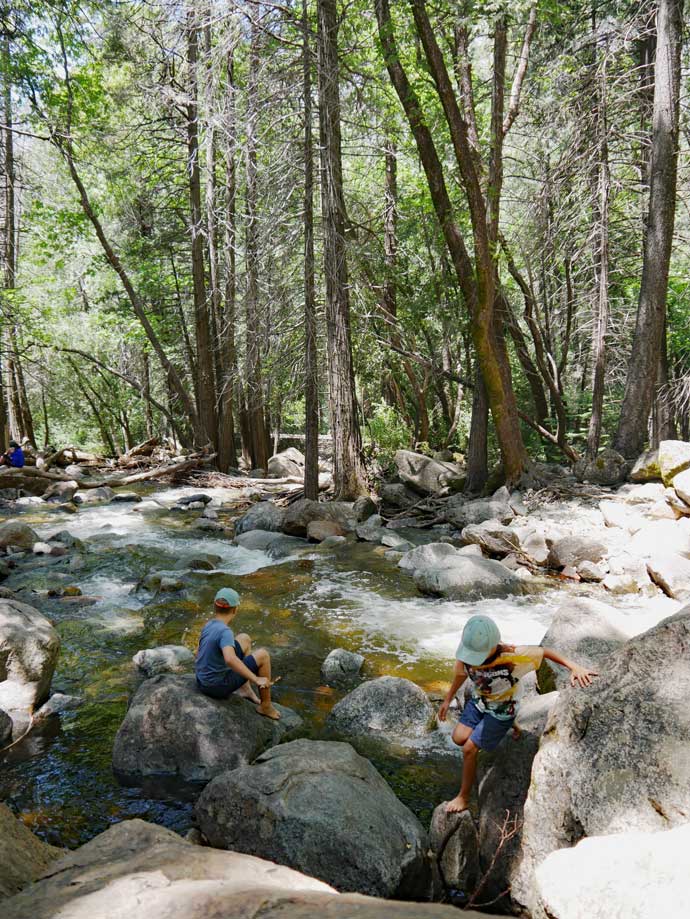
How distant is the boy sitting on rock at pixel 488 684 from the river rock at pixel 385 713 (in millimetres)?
1167

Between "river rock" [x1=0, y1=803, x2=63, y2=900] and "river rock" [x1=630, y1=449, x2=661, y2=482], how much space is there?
9945 mm

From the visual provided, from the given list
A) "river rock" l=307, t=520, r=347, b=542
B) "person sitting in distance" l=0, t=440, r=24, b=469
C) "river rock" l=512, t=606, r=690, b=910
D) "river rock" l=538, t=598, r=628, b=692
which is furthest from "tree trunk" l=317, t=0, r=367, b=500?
"river rock" l=512, t=606, r=690, b=910

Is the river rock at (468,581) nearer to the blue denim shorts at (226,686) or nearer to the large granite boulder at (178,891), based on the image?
the blue denim shorts at (226,686)

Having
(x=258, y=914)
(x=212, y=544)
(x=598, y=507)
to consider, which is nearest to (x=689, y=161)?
(x=598, y=507)

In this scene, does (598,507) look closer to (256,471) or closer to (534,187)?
(534,187)

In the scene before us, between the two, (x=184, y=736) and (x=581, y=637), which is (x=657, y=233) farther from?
(x=184, y=736)

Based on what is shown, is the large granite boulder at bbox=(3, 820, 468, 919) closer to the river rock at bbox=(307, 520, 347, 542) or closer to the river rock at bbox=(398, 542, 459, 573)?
the river rock at bbox=(398, 542, 459, 573)

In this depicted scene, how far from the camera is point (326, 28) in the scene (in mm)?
11039

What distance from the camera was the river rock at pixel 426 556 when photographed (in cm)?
868

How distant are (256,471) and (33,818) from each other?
16.2 meters

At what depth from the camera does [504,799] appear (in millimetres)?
3414

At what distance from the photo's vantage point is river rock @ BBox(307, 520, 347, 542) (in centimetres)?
1077

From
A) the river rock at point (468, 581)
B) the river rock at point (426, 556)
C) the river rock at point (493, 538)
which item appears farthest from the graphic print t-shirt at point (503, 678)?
the river rock at point (493, 538)

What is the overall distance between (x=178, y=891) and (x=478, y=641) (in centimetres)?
206
